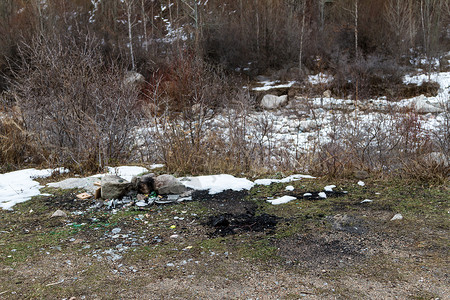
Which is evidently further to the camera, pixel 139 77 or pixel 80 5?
pixel 80 5

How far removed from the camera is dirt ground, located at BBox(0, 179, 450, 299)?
2520mm

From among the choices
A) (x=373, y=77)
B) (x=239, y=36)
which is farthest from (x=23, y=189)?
(x=239, y=36)

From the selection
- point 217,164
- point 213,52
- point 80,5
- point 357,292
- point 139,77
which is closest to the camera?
point 357,292

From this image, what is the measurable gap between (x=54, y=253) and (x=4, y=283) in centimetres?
51

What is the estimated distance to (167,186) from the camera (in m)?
4.67

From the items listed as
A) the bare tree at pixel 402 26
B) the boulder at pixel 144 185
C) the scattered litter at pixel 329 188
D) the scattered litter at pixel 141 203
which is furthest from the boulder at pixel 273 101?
the scattered litter at pixel 141 203

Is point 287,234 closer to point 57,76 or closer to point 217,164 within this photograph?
point 217,164

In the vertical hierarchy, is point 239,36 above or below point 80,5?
below

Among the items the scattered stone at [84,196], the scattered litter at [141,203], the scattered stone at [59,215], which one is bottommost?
the scattered litter at [141,203]

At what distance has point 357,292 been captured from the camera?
2420 mm

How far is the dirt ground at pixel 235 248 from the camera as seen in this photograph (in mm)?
2520

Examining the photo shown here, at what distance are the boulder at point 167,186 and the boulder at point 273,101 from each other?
13.1 meters

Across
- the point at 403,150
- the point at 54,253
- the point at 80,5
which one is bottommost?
the point at 403,150

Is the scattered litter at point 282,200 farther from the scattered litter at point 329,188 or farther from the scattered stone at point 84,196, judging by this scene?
the scattered stone at point 84,196
